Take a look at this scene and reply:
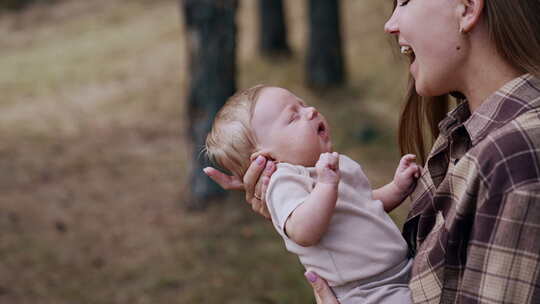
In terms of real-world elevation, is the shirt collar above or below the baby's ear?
above

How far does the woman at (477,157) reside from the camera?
1.68m

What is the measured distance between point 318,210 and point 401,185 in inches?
19.0

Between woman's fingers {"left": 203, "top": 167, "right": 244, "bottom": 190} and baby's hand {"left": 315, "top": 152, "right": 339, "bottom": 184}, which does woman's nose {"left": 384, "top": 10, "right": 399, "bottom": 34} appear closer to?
baby's hand {"left": 315, "top": 152, "right": 339, "bottom": 184}

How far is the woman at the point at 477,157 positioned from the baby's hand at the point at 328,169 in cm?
21

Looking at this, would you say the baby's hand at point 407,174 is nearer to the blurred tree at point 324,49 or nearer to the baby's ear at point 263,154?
the baby's ear at point 263,154

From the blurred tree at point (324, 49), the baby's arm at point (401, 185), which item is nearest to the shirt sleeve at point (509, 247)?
the baby's arm at point (401, 185)

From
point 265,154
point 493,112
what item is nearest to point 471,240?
point 493,112

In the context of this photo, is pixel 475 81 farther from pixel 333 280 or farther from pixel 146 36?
pixel 146 36

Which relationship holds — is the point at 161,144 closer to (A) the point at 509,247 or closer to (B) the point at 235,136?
(B) the point at 235,136

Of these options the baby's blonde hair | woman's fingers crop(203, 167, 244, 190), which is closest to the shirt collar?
the baby's blonde hair

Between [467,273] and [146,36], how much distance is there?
12.9 meters

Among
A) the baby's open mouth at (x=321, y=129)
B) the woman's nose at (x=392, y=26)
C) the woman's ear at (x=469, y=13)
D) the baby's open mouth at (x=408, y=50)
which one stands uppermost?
the woman's ear at (x=469, y=13)

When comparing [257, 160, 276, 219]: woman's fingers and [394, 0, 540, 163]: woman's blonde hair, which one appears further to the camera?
[257, 160, 276, 219]: woman's fingers

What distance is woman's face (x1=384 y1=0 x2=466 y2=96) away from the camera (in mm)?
1926
